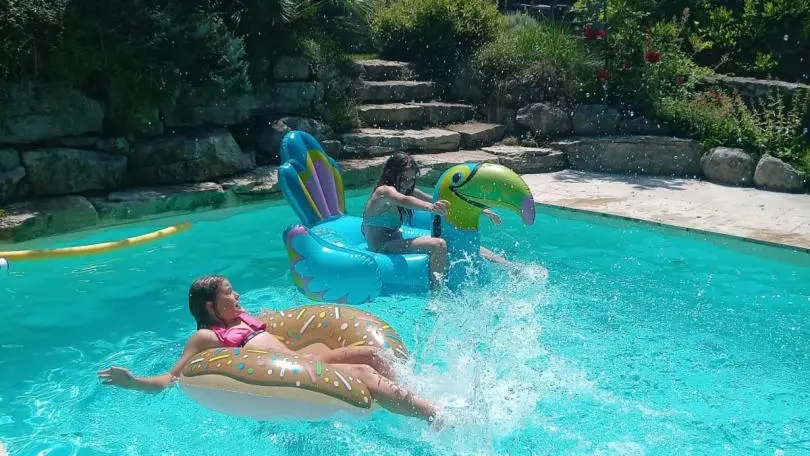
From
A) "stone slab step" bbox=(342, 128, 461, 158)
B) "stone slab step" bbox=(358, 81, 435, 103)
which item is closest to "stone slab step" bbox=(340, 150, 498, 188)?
"stone slab step" bbox=(342, 128, 461, 158)

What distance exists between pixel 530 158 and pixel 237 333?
709 centimetres

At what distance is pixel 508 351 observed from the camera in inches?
214

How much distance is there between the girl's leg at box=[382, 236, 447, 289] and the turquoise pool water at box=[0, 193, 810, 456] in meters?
0.21

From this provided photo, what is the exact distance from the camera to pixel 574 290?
265 inches

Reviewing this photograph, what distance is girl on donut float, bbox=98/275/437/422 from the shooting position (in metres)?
4.14

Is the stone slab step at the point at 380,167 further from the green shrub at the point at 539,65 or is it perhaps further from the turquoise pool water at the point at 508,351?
the turquoise pool water at the point at 508,351

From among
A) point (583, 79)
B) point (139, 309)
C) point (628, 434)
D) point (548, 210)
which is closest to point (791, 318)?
point (628, 434)

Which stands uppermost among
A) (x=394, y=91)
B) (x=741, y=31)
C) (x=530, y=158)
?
(x=741, y=31)

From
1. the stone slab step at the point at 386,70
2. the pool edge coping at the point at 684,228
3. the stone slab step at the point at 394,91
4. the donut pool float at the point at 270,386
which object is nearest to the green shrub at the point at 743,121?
Result: the pool edge coping at the point at 684,228

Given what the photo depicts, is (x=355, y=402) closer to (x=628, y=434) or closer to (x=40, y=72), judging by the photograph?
(x=628, y=434)

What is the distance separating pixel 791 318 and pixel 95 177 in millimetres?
6843

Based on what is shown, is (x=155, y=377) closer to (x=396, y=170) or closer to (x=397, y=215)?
(x=397, y=215)

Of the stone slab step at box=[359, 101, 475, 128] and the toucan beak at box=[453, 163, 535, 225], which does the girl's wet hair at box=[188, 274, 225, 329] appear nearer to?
the toucan beak at box=[453, 163, 535, 225]

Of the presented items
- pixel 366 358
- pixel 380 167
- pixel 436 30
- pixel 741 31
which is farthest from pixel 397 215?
pixel 741 31
